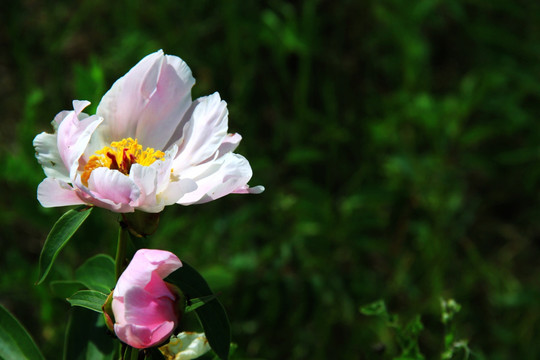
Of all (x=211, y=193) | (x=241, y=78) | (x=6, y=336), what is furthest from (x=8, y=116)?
(x=211, y=193)

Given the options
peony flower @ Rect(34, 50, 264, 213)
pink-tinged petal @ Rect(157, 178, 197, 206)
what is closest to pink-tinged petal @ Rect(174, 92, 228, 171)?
peony flower @ Rect(34, 50, 264, 213)

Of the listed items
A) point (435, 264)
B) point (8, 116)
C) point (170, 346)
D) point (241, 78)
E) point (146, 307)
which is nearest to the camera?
point (146, 307)

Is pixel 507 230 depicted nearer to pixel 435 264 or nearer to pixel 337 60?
pixel 435 264

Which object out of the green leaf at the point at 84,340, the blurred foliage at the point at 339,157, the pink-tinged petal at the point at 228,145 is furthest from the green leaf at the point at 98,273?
the blurred foliage at the point at 339,157

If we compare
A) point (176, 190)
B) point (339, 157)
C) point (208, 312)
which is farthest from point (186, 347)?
point (339, 157)

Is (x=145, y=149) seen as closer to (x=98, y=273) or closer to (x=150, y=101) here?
(x=150, y=101)

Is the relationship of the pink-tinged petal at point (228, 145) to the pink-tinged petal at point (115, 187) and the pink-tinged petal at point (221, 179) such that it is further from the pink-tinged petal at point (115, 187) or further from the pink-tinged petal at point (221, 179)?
the pink-tinged petal at point (115, 187)
